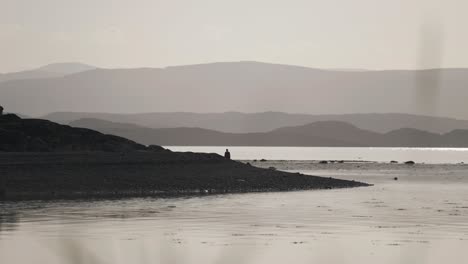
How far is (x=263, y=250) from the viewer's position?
2852 cm

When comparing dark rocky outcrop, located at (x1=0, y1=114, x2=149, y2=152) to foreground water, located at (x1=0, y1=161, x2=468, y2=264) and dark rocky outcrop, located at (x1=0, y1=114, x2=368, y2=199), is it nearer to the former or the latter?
dark rocky outcrop, located at (x1=0, y1=114, x2=368, y2=199)

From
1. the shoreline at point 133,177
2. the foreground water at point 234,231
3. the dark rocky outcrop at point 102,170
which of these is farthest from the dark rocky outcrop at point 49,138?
the foreground water at point 234,231

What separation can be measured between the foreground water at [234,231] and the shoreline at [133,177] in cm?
523

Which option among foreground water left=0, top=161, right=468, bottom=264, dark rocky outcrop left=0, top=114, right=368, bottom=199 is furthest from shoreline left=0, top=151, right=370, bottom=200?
foreground water left=0, top=161, right=468, bottom=264

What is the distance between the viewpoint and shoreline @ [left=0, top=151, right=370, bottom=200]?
5584cm

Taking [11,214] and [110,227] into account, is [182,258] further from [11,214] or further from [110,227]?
[11,214]

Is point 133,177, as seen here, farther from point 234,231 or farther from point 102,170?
point 234,231

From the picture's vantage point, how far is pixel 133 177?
62.3 metres

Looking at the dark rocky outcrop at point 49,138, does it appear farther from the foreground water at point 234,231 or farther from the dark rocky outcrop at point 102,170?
the foreground water at point 234,231

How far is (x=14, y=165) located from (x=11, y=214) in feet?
64.3

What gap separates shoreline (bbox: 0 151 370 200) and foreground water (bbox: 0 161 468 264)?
5226 millimetres

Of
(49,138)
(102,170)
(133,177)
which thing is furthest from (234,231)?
(49,138)

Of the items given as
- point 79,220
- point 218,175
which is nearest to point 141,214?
point 79,220

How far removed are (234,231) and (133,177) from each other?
28.8 metres
